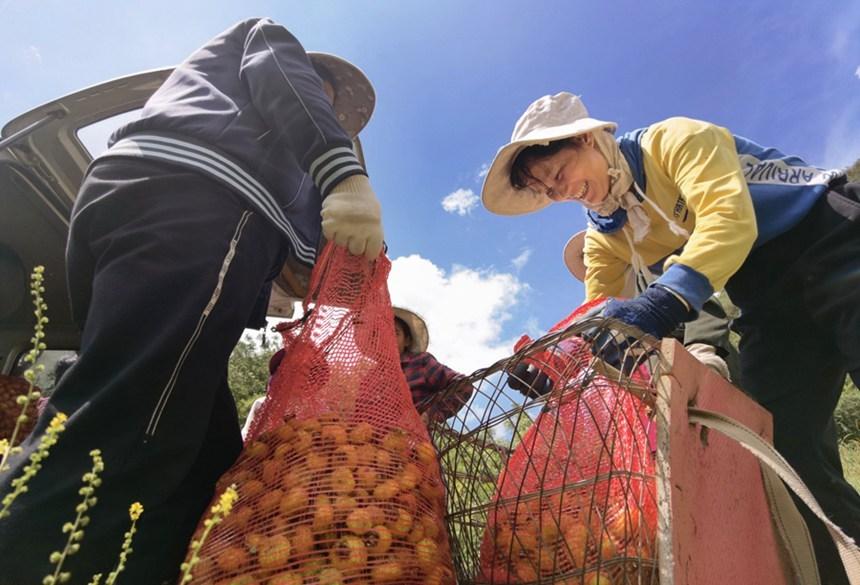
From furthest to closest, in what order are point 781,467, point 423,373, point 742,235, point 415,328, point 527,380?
point 415,328
point 423,373
point 527,380
point 742,235
point 781,467

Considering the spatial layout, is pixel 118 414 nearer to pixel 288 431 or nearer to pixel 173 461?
pixel 173 461

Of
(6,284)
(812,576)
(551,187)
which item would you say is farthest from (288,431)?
(6,284)

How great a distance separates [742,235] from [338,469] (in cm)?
107

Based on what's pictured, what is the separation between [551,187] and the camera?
1878 mm

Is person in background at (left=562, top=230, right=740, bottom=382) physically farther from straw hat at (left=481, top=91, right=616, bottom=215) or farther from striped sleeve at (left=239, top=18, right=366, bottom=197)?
striped sleeve at (left=239, top=18, right=366, bottom=197)

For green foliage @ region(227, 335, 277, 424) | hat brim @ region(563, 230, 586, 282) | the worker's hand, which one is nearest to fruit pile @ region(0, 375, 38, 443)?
the worker's hand

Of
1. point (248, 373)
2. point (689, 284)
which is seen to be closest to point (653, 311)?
point (689, 284)

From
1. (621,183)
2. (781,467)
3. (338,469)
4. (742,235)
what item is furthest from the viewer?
(621,183)

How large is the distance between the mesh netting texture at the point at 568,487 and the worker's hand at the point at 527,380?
2 centimetres

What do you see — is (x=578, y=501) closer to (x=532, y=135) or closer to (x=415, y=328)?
(x=532, y=135)

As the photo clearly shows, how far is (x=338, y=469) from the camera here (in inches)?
39.6

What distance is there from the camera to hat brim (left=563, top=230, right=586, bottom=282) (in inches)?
107

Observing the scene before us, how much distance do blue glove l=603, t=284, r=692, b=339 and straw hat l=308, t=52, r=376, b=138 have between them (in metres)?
1.20

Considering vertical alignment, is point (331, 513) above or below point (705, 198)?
below
